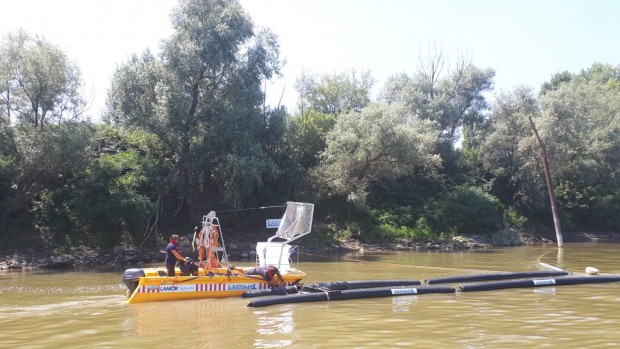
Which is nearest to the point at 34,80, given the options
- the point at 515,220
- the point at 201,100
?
the point at 201,100

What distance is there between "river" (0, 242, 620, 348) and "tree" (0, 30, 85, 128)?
43.3 ft

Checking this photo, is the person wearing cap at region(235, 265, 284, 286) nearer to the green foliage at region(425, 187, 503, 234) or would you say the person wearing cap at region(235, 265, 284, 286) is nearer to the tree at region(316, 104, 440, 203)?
the tree at region(316, 104, 440, 203)

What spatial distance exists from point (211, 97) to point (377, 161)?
12.6 m

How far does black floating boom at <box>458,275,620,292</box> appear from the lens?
16609mm

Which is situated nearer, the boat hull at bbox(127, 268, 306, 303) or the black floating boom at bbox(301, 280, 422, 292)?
the boat hull at bbox(127, 268, 306, 303)

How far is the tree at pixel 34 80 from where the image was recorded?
94.5 feet

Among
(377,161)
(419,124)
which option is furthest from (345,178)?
(419,124)

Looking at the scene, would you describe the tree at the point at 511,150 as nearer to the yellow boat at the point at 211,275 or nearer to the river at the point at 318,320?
the river at the point at 318,320

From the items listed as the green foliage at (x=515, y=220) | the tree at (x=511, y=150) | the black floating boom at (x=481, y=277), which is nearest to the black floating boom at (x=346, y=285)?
the black floating boom at (x=481, y=277)

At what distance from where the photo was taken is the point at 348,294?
15.1m

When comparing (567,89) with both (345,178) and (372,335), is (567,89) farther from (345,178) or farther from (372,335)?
(372,335)

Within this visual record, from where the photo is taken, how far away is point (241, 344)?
1013cm

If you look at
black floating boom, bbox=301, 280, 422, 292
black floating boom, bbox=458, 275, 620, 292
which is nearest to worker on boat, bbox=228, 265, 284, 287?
black floating boom, bbox=301, 280, 422, 292

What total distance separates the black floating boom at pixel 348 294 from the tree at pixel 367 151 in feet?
72.4
